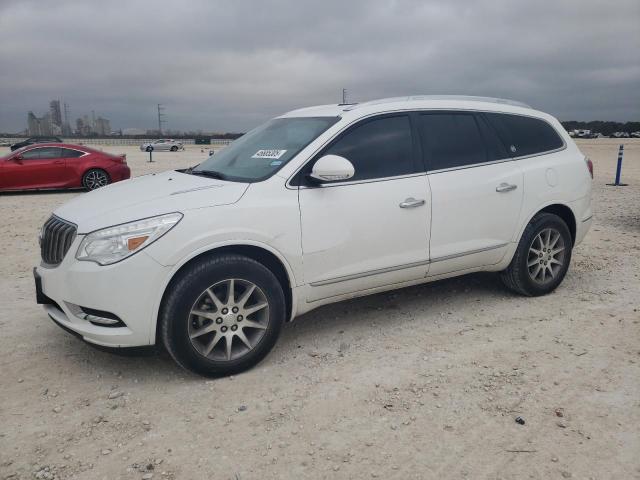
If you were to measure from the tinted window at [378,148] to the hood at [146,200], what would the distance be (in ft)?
2.71

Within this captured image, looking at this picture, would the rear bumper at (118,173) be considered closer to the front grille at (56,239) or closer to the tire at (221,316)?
the front grille at (56,239)

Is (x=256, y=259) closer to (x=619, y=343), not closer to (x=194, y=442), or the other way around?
(x=194, y=442)

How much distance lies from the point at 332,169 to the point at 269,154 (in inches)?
26.9

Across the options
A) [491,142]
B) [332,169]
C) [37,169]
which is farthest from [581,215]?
[37,169]

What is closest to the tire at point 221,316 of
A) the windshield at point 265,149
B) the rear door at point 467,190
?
the windshield at point 265,149

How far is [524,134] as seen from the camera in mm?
4914

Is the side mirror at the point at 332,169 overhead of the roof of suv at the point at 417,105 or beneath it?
beneath

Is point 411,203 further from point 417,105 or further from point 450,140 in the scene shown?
point 417,105

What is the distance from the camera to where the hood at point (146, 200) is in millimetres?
3371

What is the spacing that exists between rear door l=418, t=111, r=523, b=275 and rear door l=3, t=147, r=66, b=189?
1174 cm

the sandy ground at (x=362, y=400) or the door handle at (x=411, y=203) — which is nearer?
the sandy ground at (x=362, y=400)

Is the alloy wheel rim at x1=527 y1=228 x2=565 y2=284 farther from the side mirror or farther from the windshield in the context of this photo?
the windshield

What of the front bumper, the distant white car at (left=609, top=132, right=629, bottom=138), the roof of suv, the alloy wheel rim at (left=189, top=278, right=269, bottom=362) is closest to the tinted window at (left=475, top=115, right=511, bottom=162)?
the roof of suv

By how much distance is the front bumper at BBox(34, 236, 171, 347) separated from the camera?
3.19m
